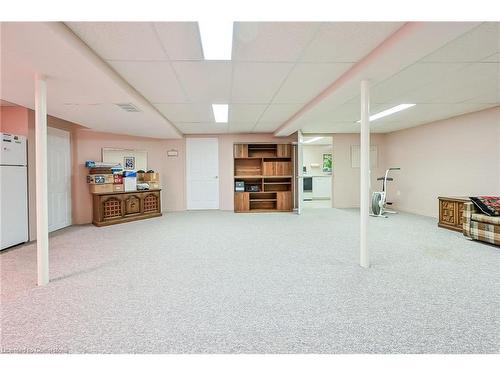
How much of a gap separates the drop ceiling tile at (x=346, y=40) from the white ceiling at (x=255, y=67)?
0.03 feet

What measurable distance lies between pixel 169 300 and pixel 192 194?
5.95 m

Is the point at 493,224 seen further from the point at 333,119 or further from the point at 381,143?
the point at 381,143

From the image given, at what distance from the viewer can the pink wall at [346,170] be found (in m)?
8.40

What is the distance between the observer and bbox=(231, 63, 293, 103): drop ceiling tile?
3.08m

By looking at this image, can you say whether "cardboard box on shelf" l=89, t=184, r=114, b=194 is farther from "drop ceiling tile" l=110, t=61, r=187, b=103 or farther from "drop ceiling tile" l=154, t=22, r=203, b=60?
"drop ceiling tile" l=154, t=22, r=203, b=60

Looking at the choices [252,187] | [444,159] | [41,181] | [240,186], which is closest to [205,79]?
[41,181]

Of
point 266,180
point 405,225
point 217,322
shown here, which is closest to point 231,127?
point 266,180

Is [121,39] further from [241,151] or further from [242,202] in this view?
[242,202]

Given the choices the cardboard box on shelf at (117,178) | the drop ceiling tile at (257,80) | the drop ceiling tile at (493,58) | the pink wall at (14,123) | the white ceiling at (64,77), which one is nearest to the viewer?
the white ceiling at (64,77)

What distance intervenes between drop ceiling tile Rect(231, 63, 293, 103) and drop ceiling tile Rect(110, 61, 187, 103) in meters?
0.83

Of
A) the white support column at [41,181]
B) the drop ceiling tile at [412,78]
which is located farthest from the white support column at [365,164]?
the white support column at [41,181]

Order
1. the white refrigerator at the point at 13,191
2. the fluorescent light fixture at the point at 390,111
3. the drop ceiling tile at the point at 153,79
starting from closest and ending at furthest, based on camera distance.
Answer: the drop ceiling tile at the point at 153,79
the white refrigerator at the point at 13,191
the fluorescent light fixture at the point at 390,111

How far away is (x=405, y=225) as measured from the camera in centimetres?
559

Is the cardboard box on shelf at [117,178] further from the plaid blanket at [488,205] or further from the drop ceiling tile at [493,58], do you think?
the plaid blanket at [488,205]
